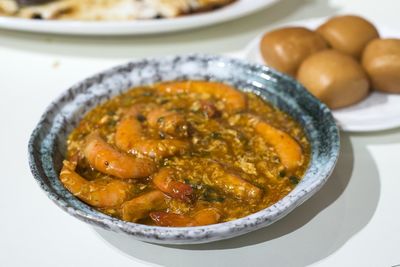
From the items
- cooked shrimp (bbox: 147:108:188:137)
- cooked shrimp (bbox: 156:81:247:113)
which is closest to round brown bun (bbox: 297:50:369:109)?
cooked shrimp (bbox: 156:81:247:113)

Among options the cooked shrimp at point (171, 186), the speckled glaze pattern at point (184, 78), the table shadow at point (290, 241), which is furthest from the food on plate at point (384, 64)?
the cooked shrimp at point (171, 186)

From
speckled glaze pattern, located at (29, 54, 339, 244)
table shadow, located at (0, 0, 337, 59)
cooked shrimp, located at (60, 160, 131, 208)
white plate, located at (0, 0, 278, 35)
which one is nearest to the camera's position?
speckled glaze pattern, located at (29, 54, 339, 244)

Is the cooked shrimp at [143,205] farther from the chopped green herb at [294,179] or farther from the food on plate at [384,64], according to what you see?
the food on plate at [384,64]

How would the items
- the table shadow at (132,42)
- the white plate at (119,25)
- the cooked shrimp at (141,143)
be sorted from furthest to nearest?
the table shadow at (132,42) → the white plate at (119,25) → the cooked shrimp at (141,143)

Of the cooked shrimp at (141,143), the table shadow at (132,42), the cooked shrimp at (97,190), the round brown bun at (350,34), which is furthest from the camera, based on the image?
the table shadow at (132,42)

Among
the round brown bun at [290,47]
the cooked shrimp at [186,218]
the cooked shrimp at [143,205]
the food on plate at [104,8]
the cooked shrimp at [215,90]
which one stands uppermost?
the food on plate at [104,8]

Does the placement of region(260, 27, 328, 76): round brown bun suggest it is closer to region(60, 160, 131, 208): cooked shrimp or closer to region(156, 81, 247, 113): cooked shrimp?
region(156, 81, 247, 113): cooked shrimp

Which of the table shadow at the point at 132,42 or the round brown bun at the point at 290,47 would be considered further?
the table shadow at the point at 132,42
